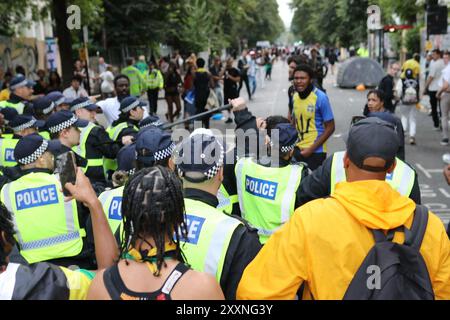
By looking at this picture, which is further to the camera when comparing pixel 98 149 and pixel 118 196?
pixel 98 149

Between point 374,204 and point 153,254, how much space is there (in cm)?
92

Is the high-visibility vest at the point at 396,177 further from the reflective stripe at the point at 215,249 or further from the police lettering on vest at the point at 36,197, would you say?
the police lettering on vest at the point at 36,197

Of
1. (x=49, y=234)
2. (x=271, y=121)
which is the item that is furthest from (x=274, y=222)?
(x=49, y=234)

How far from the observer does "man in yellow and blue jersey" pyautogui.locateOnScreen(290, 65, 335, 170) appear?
22.5ft

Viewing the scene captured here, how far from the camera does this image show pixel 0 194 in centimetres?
399

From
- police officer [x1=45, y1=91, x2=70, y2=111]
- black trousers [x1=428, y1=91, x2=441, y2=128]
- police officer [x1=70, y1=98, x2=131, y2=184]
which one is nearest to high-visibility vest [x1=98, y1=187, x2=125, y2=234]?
police officer [x1=70, y1=98, x2=131, y2=184]

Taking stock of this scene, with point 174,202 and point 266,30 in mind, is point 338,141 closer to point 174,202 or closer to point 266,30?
point 174,202

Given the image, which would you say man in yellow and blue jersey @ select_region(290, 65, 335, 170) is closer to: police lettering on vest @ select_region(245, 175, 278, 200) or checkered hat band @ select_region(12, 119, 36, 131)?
police lettering on vest @ select_region(245, 175, 278, 200)

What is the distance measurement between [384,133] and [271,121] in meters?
2.31

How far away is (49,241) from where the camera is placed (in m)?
3.97

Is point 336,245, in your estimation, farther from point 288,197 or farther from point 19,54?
Answer: point 19,54

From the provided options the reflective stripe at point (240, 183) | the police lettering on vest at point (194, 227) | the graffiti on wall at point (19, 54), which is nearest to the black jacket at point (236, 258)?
the police lettering on vest at point (194, 227)

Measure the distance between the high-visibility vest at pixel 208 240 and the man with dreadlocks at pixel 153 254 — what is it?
0.75 feet

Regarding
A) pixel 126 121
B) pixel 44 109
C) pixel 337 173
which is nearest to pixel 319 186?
pixel 337 173
